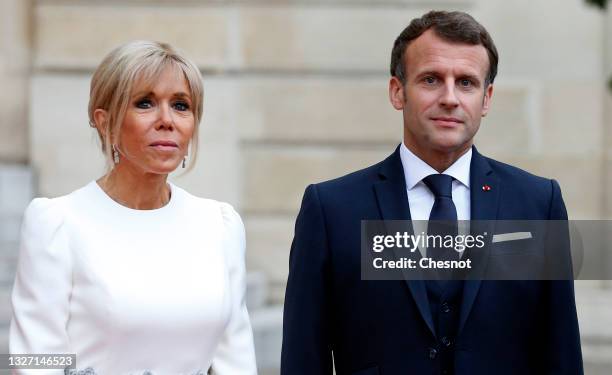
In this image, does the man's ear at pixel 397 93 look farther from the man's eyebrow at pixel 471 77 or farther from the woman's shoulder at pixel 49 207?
the woman's shoulder at pixel 49 207

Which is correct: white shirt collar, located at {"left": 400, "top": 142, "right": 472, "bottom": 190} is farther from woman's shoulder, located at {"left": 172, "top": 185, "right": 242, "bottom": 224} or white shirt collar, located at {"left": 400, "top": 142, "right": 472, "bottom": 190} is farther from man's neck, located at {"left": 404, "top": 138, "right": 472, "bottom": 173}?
woman's shoulder, located at {"left": 172, "top": 185, "right": 242, "bottom": 224}

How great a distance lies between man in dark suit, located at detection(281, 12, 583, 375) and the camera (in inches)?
148

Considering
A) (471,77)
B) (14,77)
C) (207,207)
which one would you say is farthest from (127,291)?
(14,77)

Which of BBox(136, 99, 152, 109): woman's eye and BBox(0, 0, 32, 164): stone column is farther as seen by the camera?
BBox(0, 0, 32, 164): stone column

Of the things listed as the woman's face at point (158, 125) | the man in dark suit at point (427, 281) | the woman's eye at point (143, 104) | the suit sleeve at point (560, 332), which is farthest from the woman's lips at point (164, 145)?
the suit sleeve at point (560, 332)

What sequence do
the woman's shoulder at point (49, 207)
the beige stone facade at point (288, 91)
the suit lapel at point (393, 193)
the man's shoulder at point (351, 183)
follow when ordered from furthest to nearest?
the beige stone facade at point (288, 91) → the man's shoulder at point (351, 183) → the suit lapel at point (393, 193) → the woman's shoulder at point (49, 207)

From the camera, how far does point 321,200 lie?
4027 millimetres

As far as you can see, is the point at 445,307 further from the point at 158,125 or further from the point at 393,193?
the point at 158,125

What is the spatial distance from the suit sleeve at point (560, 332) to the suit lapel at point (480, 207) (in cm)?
26

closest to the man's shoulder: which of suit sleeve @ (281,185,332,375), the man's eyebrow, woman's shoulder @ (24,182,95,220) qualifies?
suit sleeve @ (281,185,332,375)

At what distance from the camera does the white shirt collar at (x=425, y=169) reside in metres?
3.90

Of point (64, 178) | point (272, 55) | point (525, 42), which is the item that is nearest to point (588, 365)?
point (525, 42)

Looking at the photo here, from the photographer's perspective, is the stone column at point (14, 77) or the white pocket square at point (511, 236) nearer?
the white pocket square at point (511, 236)

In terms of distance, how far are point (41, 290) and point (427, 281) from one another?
1233 millimetres
